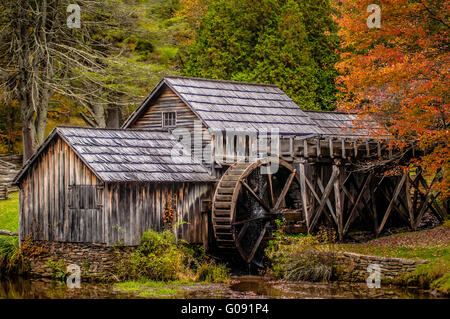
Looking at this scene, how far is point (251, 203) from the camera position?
78.0 feet

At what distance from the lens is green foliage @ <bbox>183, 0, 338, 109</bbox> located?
31.9 metres

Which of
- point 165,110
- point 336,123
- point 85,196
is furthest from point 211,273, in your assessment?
point 336,123

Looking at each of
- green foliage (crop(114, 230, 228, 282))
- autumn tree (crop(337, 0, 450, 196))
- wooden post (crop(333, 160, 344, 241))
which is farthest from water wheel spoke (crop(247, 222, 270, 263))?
autumn tree (crop(337, 0, 450, 196))

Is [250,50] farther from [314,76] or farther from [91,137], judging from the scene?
[91,137]

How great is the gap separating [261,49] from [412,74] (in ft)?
44.7

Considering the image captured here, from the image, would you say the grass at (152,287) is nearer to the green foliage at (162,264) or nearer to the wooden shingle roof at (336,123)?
the green foliage at (162,264)

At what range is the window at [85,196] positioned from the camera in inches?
781

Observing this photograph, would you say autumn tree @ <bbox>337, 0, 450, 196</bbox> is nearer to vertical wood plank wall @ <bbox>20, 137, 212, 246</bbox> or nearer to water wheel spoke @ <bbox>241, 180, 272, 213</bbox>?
water wheel spoke @ <bbox>241, 180, 272, 213</bbox>

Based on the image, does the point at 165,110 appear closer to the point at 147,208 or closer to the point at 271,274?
the point at 147,208

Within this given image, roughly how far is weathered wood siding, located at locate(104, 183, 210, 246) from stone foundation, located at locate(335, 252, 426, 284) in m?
4.80

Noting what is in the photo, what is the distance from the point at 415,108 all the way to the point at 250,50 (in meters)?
14.4

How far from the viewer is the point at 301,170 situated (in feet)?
77.1
